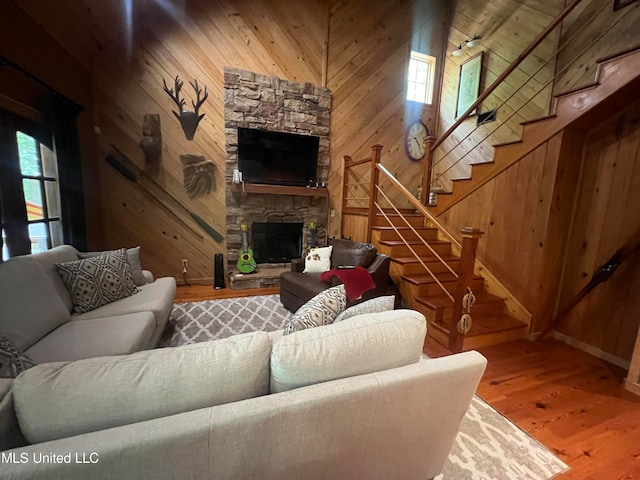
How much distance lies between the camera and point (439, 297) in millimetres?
2863

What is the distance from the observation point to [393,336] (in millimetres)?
991

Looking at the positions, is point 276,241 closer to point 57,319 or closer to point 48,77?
point 57,319

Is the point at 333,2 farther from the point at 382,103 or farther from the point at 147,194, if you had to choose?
the point at 147,194

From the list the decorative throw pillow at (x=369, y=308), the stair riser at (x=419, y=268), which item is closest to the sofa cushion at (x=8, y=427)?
the decorative throw pillow at (x=369, y=308)

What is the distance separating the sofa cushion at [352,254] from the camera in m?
2.85

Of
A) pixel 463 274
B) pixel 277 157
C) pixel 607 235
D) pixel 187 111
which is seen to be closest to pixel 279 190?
pixel 277 157

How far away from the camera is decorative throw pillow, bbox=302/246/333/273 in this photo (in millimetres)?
3104

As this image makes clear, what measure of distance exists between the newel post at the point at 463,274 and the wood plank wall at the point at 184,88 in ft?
10.6

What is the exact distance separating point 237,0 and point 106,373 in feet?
15.7

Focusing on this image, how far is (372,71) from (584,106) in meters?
3.09

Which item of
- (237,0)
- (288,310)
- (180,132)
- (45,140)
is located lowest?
(288,310)

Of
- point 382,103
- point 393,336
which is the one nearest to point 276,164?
point 382,103

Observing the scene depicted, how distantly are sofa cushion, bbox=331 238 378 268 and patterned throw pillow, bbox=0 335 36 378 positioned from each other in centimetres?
240

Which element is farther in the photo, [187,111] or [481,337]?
[187,111]
